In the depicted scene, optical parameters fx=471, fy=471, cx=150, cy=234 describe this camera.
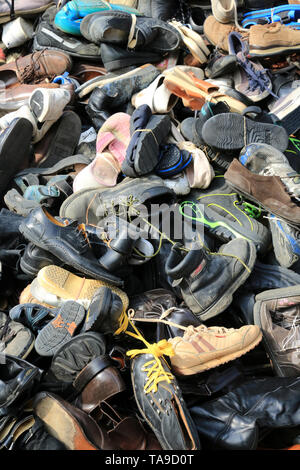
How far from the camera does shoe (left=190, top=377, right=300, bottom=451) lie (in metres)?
1.63

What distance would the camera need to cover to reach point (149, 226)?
235cm

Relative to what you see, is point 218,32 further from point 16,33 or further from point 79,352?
point 79,352

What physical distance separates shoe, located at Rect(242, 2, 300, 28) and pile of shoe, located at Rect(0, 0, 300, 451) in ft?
0.04

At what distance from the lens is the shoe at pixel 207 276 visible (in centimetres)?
208

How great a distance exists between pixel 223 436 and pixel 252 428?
104mm

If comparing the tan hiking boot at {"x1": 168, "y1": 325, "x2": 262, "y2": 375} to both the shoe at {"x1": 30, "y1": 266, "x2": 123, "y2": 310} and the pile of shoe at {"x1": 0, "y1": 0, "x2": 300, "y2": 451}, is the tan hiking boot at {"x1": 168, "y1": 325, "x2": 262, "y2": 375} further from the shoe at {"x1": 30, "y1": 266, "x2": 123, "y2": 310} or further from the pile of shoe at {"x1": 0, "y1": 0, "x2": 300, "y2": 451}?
the shoe at {"x1": 30, "y1": 266, "x2": 123, "y2": 310}

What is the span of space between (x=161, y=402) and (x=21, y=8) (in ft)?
10.9

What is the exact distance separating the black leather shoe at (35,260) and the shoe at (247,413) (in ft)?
3.17

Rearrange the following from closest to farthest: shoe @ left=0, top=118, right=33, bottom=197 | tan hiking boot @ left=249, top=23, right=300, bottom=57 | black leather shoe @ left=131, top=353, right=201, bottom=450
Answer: black leather shoe @ left=131, top=353, right=201, bottom=450 < shoe @ left=0, top=118, right=33, bottom=197 < tan hiking boot @ left=249, top=23, right=300, bottom=57

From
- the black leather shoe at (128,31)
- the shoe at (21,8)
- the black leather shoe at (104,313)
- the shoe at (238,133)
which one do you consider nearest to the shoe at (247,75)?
the black leather shoe at (128,31)

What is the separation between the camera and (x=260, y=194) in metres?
2.45

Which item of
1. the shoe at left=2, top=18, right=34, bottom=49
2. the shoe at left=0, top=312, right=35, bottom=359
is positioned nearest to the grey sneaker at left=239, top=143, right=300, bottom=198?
the shoe at left=0, top=312, right=35, bottom=359

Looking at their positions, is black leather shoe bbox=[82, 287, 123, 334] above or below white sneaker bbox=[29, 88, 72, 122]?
below
